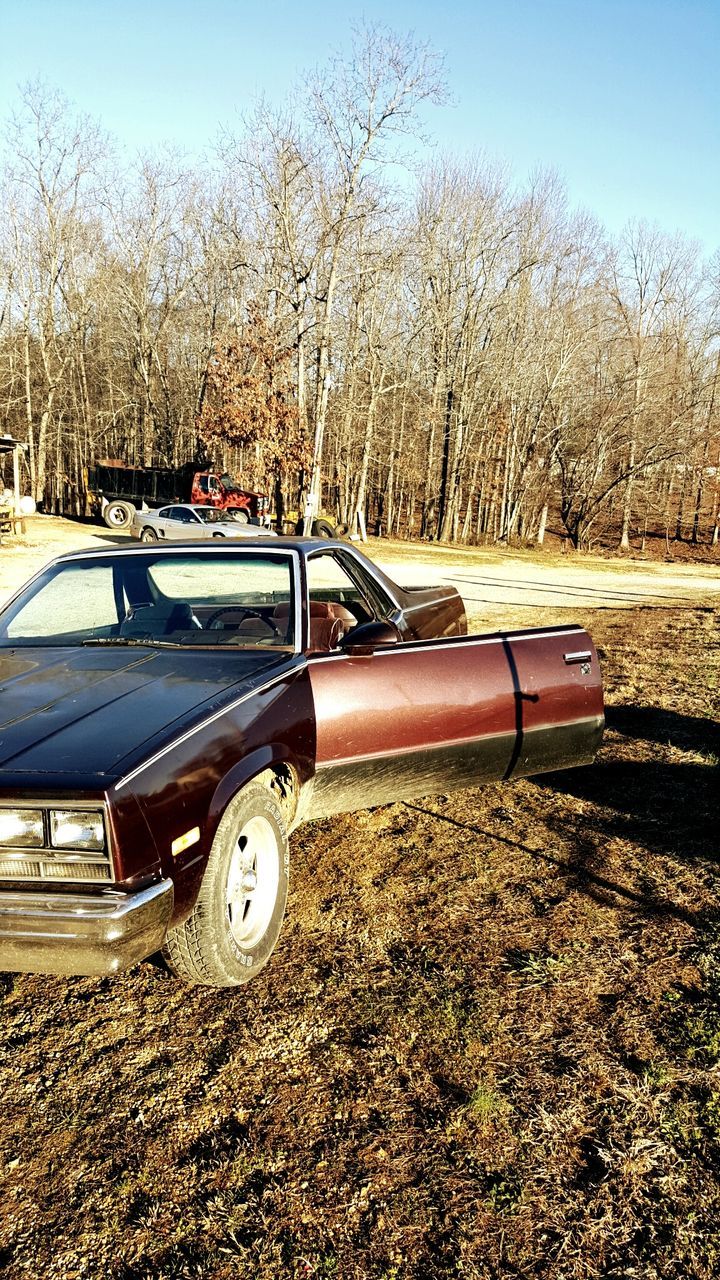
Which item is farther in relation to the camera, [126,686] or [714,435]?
[714,435]

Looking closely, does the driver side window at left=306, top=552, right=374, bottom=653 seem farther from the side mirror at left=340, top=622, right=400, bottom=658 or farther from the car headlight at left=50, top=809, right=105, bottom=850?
the car headlight at left=50, top=809, right=105, bottom=850

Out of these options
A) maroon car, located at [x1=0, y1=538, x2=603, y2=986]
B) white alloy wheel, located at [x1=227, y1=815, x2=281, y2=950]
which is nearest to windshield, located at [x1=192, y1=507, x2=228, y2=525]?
maroon car, located at [x1=0, y1=538, x2=603, y2=986]

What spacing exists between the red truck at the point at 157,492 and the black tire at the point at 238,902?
2552 cm

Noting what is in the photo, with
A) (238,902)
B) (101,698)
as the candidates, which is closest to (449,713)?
(238,902)

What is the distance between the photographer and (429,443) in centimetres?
4050

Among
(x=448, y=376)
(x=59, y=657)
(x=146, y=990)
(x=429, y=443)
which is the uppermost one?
(x=448, y=376)

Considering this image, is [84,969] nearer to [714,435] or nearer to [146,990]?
[146,990]

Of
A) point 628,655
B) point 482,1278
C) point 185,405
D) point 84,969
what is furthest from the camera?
point 185,405

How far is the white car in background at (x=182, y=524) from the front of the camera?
22.3 meters

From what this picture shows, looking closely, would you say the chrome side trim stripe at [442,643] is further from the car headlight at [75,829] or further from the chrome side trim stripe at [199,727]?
the car headlight at [75,829]

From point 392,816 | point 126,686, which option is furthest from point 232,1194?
A: point 392,816

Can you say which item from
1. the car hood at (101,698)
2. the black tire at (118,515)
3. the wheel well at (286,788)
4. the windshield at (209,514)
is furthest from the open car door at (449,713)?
the black tire at (118,515)

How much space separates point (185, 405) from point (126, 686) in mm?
43327

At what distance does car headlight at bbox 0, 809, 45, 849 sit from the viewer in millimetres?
2188
